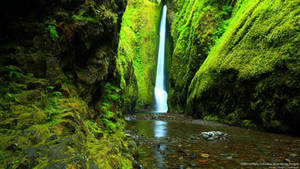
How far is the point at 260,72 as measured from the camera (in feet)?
26.1

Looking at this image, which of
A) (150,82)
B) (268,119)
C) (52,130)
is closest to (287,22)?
(268,119)

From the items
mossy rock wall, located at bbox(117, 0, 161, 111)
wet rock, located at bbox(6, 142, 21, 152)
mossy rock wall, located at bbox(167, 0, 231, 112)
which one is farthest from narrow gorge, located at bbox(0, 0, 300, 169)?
mossy rock wall, located at bbox(117, 0, 161, 111)

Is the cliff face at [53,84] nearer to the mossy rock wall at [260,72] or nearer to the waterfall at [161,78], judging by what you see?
the mossy rock wall at [260,72]

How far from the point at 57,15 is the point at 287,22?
8500 mm

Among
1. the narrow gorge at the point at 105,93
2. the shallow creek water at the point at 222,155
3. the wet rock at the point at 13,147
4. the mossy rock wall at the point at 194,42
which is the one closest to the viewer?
the wet rock at the point at 13,147

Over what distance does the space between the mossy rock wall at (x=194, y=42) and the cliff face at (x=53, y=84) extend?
13.4 m

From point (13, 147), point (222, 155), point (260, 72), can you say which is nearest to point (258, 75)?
point (260, 72)

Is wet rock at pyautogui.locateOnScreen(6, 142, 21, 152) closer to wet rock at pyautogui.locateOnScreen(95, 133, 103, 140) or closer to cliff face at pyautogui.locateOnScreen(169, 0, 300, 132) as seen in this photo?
wet rock at pyautogui.locateOnScreen(95, 133, 103, 140)

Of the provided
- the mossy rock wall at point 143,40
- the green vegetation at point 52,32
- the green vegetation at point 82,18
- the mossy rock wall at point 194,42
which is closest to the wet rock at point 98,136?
the green vegetation at point 52,32

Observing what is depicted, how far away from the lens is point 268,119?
7414 millimetres

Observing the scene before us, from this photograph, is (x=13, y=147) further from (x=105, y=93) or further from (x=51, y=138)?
(x=105, y=93)

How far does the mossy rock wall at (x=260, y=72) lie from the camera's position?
6691 mm

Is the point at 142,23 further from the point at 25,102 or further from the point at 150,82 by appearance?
the point at 25,102

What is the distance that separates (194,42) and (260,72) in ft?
34.0
